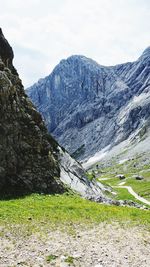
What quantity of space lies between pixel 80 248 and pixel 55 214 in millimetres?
9820

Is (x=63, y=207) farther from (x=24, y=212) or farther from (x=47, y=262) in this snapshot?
(x=47, y=262)

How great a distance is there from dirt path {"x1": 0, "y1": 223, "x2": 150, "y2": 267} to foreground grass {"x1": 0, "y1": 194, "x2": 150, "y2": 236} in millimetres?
2463

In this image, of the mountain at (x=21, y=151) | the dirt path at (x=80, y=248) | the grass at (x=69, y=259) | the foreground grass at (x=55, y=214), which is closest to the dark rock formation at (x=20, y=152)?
the mountain at (x=21, y=151)

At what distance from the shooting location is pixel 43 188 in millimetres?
54125

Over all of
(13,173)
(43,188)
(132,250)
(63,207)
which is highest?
(13,173)

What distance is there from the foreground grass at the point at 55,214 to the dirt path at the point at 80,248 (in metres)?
2.46

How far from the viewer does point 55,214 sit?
135ft

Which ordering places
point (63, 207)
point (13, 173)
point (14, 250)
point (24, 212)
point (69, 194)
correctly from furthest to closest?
1. point (69, 194)
2. point (13, 173)
3. point (63, 207)
4. point (24, 212)
5. point (14, 250)

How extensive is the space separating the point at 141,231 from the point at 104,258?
354 inches

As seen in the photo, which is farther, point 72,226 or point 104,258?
point 72,226

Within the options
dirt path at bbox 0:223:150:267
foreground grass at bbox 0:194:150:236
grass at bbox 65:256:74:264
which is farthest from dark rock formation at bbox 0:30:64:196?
grass at bbox 65:256:74:264

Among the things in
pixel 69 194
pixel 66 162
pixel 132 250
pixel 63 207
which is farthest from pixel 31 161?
pixel 132 250

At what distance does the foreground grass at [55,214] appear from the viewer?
125 ft

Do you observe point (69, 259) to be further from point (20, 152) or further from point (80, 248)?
point (20, 152)
